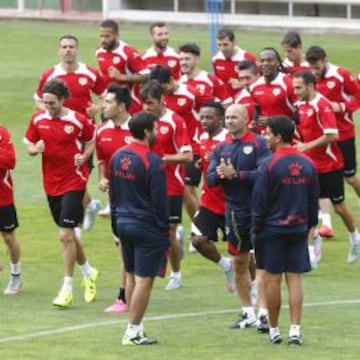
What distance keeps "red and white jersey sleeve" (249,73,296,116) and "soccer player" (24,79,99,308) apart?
339 centimetres

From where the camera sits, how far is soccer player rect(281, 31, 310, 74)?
74.7ft

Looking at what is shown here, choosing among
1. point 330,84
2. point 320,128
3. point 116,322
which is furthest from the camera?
point 330,84

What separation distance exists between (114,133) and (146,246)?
2.45m

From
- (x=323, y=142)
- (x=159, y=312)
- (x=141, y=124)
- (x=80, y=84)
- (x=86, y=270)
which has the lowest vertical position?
(x=159, y=312)

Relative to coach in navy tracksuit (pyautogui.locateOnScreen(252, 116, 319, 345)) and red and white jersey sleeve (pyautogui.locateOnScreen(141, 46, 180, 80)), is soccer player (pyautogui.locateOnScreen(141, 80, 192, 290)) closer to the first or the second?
coach in navy tracksuit (pyautogui.locateOnScreen(252, 116, 319, 345))

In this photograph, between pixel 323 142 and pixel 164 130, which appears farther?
pixel 323 142

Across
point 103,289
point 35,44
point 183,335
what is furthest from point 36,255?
point 35,44

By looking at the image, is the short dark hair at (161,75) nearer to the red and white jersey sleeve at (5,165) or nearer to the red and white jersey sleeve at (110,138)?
the red and white jersey sleeve at (110,138)

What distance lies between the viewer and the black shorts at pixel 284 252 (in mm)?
15977

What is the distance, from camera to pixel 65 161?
61.9ft

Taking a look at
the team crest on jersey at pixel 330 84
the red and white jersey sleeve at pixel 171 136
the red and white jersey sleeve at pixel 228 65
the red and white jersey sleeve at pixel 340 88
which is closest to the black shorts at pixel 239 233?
the red and white jersey sleeve at pixel 171 136

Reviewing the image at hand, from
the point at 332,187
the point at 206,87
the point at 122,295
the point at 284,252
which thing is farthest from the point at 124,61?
the point at 284,252

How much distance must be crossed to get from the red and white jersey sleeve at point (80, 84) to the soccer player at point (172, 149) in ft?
11.6

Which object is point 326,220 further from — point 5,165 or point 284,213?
point 284,213
